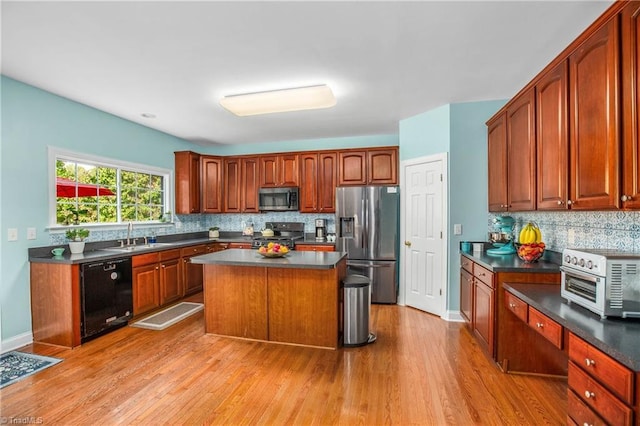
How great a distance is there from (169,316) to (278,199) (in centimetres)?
245

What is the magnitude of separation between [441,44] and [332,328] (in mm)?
2630

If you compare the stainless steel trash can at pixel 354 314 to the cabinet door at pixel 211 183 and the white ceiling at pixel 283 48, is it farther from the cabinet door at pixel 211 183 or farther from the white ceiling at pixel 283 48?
the cabinet door at pixel 211 183

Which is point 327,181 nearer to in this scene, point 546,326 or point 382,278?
point 382,278

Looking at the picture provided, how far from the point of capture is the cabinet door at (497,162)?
3139 mm

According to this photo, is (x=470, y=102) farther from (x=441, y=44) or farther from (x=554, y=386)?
(x=554, y=386)

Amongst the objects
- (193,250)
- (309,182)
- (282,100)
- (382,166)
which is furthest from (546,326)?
(193,250)

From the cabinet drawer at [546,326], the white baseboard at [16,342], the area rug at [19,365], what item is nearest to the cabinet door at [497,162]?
the cabinet drawer at [546,326]

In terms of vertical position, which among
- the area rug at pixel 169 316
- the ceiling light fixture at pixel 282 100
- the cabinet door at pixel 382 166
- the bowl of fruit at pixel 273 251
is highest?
the ceiling light fixture at pixel 282 100

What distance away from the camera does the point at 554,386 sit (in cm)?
231

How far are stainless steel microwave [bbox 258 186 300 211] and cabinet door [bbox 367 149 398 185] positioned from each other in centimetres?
132

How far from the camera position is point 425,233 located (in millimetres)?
4039

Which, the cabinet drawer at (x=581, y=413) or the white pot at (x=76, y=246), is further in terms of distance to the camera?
the white pot at (x=76, y=246)

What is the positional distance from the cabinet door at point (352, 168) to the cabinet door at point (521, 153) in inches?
87.2

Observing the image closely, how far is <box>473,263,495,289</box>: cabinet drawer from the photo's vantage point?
2.59 m
